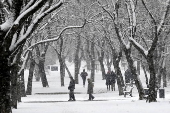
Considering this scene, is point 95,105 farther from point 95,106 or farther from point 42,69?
point 42,69

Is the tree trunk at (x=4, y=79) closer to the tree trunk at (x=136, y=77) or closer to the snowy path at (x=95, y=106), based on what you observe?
the snowy path at (x=95, y=106)

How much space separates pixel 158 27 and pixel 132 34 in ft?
6.46

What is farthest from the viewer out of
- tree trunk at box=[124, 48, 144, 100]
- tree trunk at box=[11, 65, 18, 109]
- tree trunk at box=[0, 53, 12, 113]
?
tree trunk at box=[124, 48, 144, 100]

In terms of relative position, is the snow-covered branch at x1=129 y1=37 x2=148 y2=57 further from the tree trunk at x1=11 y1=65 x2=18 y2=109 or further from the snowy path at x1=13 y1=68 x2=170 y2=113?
the tree trunk at x1=11 y1=65 x2=18 y2=109

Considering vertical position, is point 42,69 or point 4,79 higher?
point 42,69

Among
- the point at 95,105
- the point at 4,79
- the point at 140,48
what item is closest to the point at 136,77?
the point at 140,48

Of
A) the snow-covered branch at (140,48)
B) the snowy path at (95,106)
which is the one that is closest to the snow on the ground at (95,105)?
the snowy path at (95,106)

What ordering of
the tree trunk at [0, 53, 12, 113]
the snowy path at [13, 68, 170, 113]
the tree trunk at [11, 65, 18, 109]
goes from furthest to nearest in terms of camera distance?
the tree trunk at [11, 65, 18, 109], the snowy path at [13, 68, 170, 113], the tree trunk at [0, 53, 12, 113]

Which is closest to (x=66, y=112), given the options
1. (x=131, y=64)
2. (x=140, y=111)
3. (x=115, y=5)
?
(x=140, y=111)

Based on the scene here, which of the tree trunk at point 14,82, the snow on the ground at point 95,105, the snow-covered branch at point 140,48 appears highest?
the snow-covered branch at point 140,48

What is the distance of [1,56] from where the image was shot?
955cm

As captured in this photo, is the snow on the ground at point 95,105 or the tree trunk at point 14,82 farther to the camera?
the tree trunk at point 14,82

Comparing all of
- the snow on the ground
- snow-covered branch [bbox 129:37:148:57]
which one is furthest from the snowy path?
snow-covered branch [bbox 129:37:148:57]

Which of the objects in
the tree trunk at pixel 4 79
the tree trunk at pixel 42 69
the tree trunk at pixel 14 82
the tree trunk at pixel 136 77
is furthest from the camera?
the tree trunk at pixel 42 69
